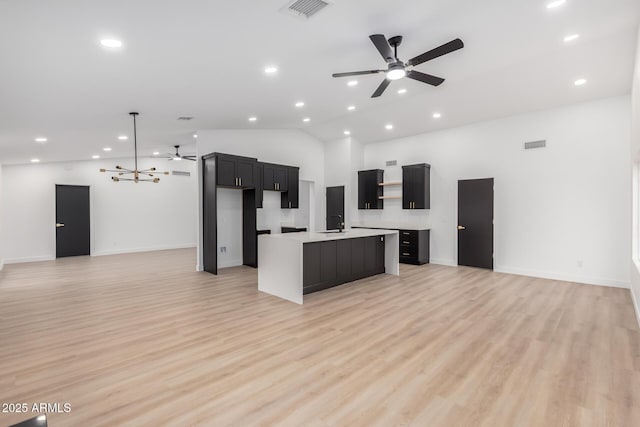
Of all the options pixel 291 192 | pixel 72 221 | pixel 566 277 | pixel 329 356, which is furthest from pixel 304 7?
pixel 72 221

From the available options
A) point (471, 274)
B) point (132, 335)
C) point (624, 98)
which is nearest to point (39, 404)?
point (132, 335)

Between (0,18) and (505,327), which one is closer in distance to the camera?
(0,18)

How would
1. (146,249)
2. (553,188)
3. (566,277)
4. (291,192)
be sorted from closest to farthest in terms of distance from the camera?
(566,277)
(553,188)
(291,192)
(146,249)

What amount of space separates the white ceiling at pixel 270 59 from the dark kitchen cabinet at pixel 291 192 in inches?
70.3

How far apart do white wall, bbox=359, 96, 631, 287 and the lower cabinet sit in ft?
8.12

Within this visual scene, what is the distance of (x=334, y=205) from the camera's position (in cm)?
927

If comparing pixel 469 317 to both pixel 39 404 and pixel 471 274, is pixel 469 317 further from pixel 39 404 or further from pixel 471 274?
pixel 39 404

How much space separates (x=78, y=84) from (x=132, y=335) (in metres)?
3.38

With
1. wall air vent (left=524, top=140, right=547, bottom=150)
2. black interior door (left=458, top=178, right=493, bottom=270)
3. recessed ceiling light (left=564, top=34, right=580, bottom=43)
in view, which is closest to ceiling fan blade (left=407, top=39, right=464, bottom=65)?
recessed ceiling light (left=564, top=34, right=580, bottom=43)

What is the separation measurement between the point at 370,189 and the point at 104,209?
8.49 meters

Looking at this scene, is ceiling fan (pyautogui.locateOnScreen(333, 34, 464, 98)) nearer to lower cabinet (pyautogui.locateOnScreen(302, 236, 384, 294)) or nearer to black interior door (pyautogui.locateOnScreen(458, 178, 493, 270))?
lower cabinet (pyautogui.locateOnScreen(302, 236, 384, 294))

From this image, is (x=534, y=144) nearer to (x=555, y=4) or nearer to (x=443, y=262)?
(x=443, y=262)

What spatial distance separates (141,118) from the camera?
5922 millimetres

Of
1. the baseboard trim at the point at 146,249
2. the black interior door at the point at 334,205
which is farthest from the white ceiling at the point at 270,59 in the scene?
the baseboard trim at the point at 146,249
